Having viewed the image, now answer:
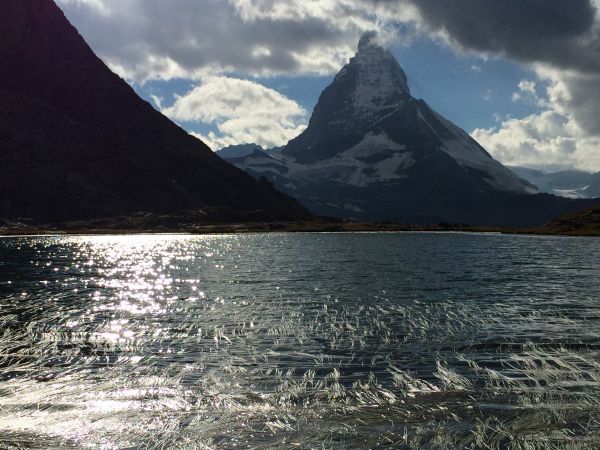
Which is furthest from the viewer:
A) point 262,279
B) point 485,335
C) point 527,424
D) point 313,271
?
point 313,271

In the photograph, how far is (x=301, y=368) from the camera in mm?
26750

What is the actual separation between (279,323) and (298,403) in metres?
17.2

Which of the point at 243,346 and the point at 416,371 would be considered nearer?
the point at 416,371

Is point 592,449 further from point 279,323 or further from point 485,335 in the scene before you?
point 279,323

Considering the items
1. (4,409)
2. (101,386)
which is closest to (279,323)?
(101,386)

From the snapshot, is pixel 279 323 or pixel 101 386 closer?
pixel 101 386

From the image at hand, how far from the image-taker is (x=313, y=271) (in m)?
80.0

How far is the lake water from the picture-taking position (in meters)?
18.8

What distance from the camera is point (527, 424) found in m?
19.4

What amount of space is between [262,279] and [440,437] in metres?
52.2

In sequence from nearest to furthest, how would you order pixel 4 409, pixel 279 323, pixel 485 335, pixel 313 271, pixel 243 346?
pixel 4 409 → pixel 243 346 → pixel 485 335 → pixel 279 323 → pixel 313 271

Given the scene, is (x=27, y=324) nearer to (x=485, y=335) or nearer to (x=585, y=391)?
(x=485, y=335)

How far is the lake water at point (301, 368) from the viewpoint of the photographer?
18750 mm

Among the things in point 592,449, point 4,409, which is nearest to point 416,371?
point 592,449
